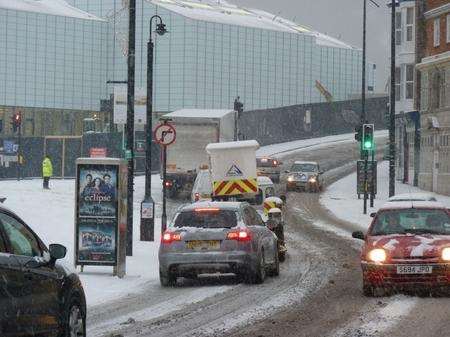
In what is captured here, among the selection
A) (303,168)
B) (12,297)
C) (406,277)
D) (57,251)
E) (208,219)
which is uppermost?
(303,168)

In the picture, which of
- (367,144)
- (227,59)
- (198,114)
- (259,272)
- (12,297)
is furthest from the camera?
(227,59)

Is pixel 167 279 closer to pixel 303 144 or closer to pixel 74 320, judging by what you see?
pixel 74 320

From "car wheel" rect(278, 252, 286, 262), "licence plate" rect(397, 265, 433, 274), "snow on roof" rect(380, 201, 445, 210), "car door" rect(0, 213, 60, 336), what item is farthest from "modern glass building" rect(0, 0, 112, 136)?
"car door" rect(0, 213, 60, 336)

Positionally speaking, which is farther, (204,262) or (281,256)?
(281,256)

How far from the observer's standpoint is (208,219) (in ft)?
61.4

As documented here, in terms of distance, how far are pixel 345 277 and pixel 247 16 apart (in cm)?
10362

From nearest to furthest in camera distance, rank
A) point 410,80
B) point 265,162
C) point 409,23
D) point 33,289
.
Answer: point 33,289, point 265,162, point 409,23, point 410,80

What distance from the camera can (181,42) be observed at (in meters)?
106

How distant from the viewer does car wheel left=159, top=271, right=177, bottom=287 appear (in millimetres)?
18364

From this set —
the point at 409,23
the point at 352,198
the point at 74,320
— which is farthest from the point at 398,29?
the point at 74,320

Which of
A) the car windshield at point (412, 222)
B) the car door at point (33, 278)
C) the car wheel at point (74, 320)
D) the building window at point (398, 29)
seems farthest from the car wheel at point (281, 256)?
the building window at point (398, 29)

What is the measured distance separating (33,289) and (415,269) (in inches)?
319

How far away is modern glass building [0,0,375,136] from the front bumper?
81.6 m

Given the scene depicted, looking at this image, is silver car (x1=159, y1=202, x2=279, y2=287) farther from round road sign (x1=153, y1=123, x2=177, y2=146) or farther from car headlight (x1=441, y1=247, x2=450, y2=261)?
round road sign (x1=153, y1=123, x2=177, y2=146)
